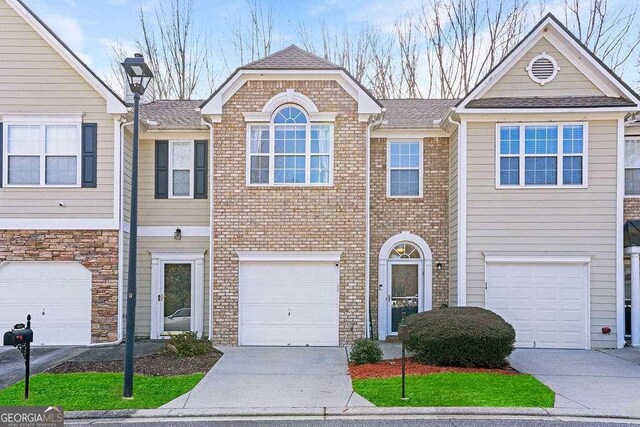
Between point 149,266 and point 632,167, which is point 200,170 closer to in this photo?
point 149,266

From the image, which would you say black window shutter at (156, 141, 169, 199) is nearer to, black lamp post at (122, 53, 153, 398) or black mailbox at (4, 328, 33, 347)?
black lamp post at (122, 53, 153, 398)

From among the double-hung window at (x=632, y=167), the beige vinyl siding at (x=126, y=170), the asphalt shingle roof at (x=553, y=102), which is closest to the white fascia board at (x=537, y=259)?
the double-hung window at (x=632, y=167)

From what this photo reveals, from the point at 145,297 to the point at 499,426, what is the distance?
10.7 meters

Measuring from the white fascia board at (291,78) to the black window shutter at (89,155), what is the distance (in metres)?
2.88

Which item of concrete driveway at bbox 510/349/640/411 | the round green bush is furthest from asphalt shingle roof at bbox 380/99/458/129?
concrete driveway at bbox 510/349/640/411

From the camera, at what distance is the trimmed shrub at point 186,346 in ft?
41.5

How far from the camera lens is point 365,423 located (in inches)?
319

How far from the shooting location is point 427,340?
11.5 metres

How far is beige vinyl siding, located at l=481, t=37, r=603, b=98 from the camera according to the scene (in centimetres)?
1441
